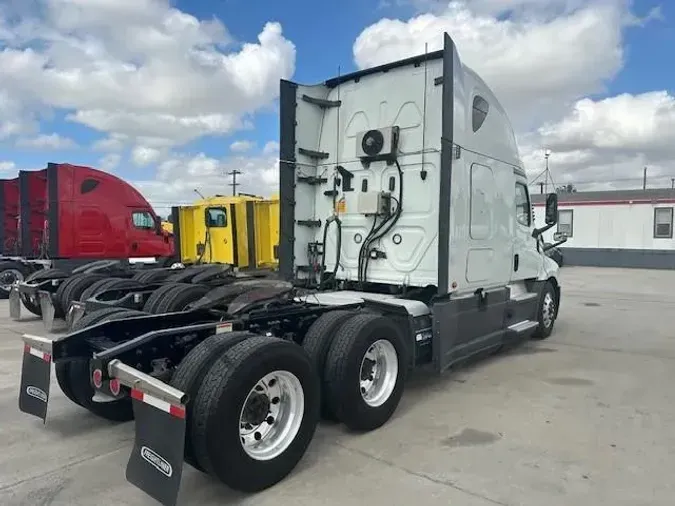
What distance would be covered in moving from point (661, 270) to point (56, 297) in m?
25.8

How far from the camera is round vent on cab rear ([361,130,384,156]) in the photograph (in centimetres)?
612

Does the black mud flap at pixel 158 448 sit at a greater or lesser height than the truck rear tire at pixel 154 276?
lesser

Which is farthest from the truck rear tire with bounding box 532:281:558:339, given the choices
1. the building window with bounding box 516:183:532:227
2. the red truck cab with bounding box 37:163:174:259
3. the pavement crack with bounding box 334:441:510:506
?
the red truck cab with bounding box 37:163:174:259

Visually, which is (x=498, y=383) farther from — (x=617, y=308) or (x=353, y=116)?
(x=617, y=308)

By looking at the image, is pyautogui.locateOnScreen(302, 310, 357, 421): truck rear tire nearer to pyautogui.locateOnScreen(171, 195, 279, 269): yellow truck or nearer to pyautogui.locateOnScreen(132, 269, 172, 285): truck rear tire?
pyautogui.locateOnScreen(132, 269, 172, 285): truck rear tire

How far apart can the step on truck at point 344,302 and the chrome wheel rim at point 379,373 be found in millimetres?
14

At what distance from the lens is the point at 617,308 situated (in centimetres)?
1235

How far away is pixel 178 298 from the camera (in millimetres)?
5809

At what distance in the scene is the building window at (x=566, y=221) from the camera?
1129 inches

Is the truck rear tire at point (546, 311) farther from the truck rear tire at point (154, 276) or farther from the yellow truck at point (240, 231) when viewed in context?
the yellow truck at point (240, 231)

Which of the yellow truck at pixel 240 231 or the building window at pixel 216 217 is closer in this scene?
the yellow truck at pixel 240 231

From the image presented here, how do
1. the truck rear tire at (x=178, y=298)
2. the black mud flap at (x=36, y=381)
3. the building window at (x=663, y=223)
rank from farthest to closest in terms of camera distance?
the building window at (x=663, y=223)
the truck rear tire at (x=178, y=298)
the black mud flap at (x=36, y=381)

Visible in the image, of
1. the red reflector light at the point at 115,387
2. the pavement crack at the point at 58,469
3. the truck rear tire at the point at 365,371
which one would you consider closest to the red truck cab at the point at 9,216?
the pavement crack at the point at 58,469

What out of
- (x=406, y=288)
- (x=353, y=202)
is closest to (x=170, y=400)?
(x=406, y=288)
